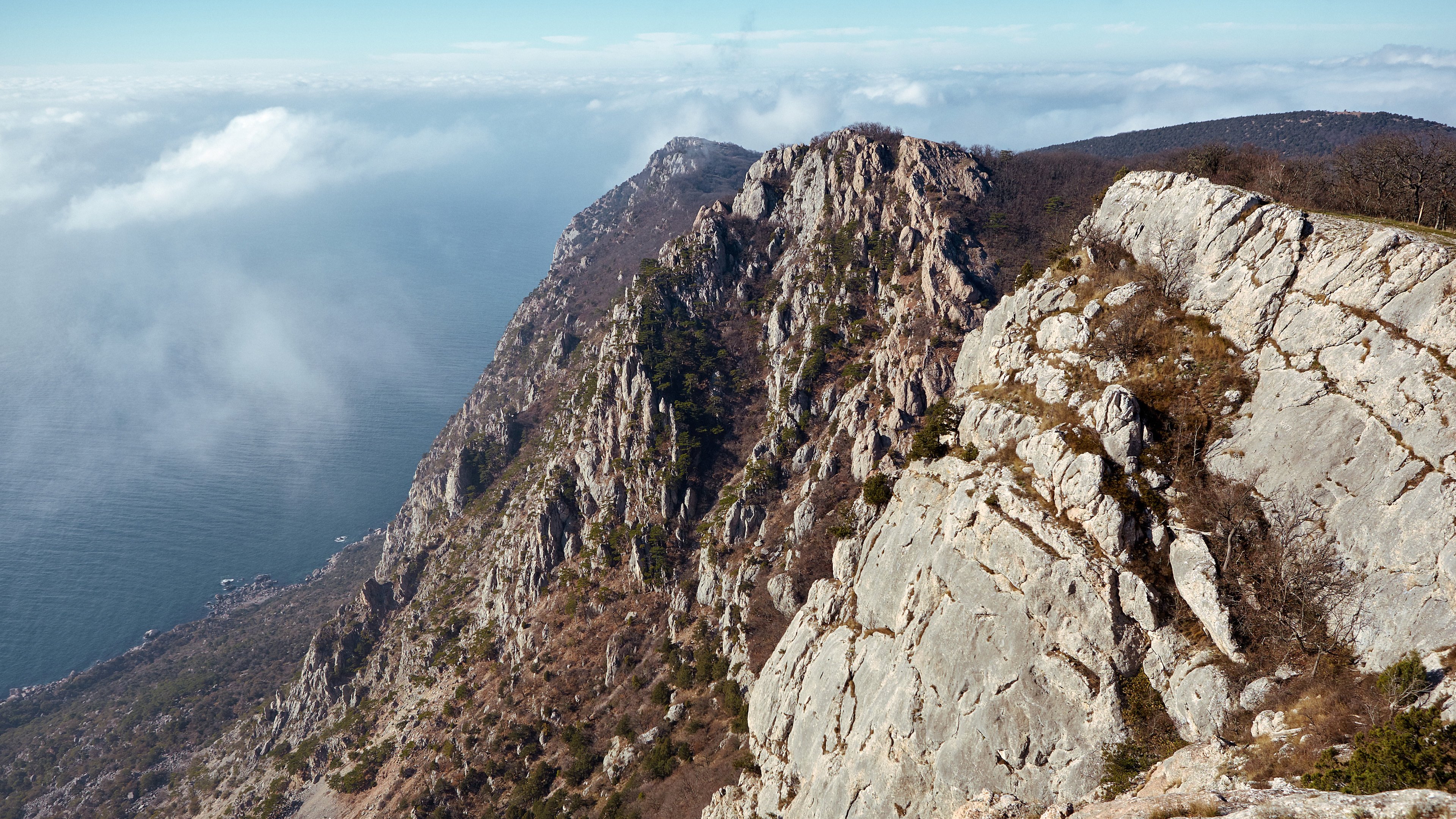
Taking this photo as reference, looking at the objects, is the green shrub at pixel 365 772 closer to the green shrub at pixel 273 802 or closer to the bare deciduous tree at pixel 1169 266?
the green shrub at pixel 273 802

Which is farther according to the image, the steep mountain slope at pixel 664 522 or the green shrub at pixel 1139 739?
the steep mountain slope at pixel 664 522

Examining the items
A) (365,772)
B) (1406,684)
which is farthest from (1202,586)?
(365,772)

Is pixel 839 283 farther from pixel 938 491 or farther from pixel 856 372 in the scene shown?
pixel 938 491

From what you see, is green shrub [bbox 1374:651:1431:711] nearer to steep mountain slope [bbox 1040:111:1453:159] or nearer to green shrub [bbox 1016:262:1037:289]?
green shrub [bbox 1016:262:1037:289]

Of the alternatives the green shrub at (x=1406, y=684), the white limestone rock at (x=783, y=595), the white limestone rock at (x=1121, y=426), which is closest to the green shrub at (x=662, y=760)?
the white limestone rock at (x=783, y=595)

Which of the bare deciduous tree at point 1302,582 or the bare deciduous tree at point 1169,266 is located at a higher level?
the bare deciduous tree at point 1169,266

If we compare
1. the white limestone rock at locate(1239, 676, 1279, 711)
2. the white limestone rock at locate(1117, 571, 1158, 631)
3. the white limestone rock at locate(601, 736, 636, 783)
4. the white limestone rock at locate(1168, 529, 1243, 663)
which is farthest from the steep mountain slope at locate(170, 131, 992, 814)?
the white limestone rock at locate(1239, 676, 1279, 711)

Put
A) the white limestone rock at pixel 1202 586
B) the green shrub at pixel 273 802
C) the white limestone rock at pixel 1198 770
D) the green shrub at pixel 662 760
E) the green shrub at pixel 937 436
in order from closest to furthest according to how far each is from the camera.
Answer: the white limestone rock at pixel 1198 770 → the white limestone rock at pixel 1202 586 → the green shrub at pixel 937 436 → the green shrub at pixel 662 760 → the green shrub at pixel 273 802
